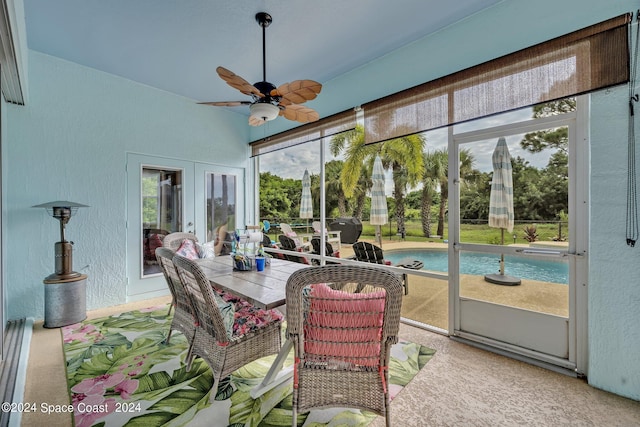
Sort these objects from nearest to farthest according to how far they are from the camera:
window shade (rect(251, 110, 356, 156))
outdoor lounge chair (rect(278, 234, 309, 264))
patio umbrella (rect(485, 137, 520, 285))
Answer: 1. patio umbrella (rect(485, 137, 520, 285))
2. window shade (rect(251, 110, 356, 156))
3. outdoor lounge chair (rect(278, 234, 309, 264))

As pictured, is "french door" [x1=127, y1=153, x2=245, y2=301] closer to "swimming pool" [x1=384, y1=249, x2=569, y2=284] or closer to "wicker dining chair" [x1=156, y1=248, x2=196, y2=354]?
"wicker dining chair" [x1=156, y1=248, x2=196, y2=354]

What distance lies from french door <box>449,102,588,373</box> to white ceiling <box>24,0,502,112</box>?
123cm

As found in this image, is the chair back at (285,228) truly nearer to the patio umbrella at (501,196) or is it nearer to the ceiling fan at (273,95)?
the ceiling fan at (273,95)

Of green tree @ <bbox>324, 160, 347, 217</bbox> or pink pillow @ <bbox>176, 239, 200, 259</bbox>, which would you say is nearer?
pink pillow @ <bbox>176, 239, 200, 259</bbox>

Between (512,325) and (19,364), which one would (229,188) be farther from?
(512,325)

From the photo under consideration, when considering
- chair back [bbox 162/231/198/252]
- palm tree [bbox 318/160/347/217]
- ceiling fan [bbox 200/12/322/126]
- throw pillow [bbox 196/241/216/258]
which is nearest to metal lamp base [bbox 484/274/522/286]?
palm tree [bbox 318/160/347/217]

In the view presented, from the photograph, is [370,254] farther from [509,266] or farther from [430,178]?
[509,266]

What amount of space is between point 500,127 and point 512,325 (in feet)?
5.81

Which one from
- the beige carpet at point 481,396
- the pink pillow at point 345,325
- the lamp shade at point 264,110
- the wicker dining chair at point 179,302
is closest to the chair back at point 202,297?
the wicker dining chair at point 179,302

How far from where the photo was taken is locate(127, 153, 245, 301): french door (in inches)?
150

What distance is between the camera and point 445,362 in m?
2.28

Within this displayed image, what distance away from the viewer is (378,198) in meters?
3.83

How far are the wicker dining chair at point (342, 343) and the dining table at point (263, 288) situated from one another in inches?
10.9

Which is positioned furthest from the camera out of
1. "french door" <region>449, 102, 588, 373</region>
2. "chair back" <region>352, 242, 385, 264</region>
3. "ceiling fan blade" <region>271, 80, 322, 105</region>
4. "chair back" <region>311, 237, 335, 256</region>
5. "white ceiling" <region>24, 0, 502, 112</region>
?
"chair back" <region>311, 237, 335, 256</region>
